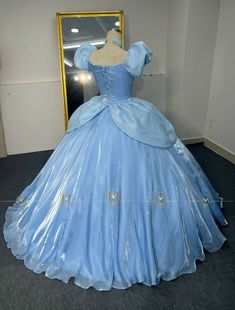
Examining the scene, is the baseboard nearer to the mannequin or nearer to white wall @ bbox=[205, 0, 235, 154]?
white wall @ bbox=[205, 0, 235, 154]

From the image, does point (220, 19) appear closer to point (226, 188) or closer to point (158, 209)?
point (226, 188)

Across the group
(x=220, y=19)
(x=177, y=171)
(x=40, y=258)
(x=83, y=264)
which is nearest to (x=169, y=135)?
(x=177, y=171)

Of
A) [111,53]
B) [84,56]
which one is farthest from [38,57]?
[111,53]

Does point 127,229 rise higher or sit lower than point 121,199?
lower

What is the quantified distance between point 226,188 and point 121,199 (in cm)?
133

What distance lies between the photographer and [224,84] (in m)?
3.06

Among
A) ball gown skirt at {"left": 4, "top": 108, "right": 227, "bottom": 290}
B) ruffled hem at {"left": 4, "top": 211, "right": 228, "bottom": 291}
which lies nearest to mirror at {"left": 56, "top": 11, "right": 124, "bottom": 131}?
ball gown skirt at {"left": 4, "top": 108, "right": 227, "bottom": 290}

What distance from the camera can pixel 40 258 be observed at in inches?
66.5

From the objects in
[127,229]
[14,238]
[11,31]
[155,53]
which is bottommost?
[14,238]

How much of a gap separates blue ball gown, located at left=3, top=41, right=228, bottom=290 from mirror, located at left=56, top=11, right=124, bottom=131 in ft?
4.47

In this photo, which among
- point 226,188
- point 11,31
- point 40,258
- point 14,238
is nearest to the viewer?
point 40,258

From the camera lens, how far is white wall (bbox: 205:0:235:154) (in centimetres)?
288

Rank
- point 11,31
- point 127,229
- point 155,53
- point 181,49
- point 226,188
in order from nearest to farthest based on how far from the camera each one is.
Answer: point 127,229 < point 226,188 < point 11,31 < point 181,49 < point 155,53

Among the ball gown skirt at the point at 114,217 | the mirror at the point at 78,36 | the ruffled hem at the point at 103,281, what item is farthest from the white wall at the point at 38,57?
the ruffled hem at the point at 103,281
